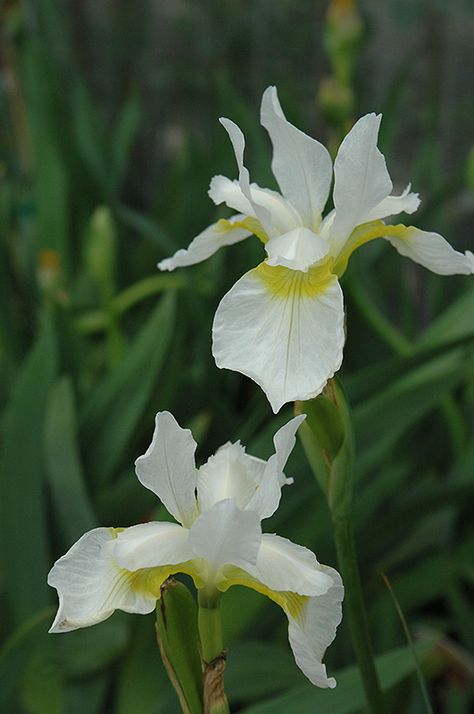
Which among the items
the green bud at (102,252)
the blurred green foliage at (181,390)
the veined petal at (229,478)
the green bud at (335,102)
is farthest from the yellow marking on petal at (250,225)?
the green bud at (335,102)

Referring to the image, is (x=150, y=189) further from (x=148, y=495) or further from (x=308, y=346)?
(x=308, y=346)

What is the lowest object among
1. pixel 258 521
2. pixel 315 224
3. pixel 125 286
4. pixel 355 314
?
pixel 258 521

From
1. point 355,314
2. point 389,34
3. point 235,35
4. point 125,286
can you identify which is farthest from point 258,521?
point 235,35

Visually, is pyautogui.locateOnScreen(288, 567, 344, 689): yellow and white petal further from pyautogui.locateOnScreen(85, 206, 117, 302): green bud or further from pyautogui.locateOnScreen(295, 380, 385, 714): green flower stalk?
pyautogui.locateOnScreen(85, 206, 117, 302): green bud

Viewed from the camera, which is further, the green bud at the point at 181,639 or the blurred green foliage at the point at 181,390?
the blurred green foliage at the point at 181,390

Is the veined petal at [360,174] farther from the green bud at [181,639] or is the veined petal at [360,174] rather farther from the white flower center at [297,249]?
the green bud at [181,639]
